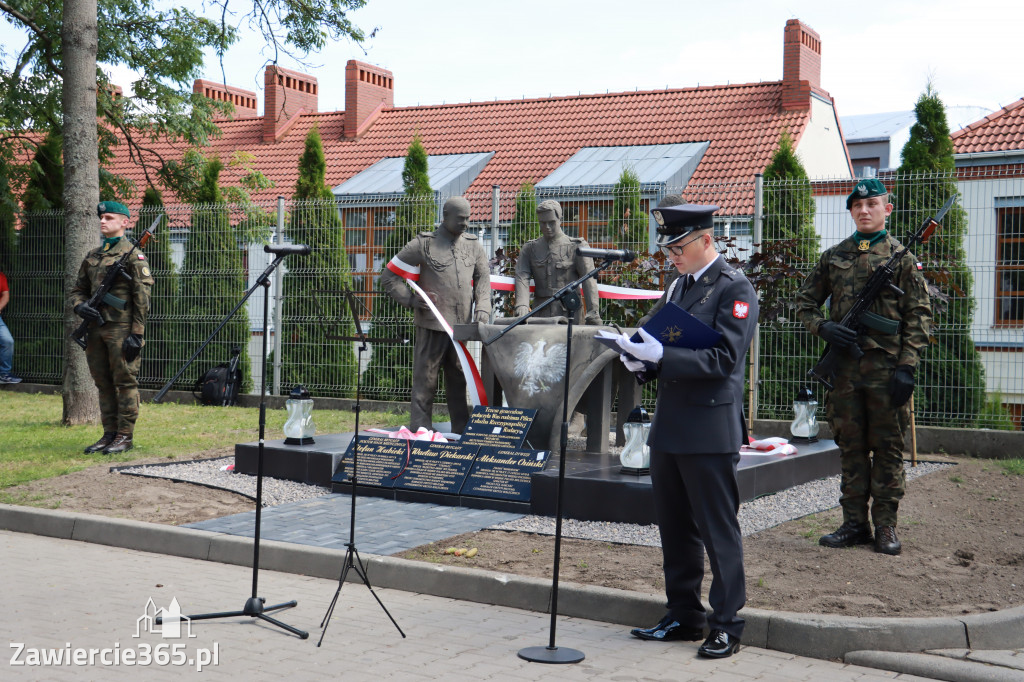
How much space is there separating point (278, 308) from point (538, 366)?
8.04 m

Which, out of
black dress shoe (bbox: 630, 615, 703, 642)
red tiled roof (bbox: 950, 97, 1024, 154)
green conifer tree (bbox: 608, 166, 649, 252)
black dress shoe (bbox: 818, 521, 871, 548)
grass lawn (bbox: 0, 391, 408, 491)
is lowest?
black dress shoe (bbox: 630, 615, 703, 642)

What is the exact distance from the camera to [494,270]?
1372 cm

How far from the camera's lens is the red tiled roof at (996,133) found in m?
17.6

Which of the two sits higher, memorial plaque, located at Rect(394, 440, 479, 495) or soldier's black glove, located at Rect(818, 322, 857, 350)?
soldier's black glove, located at Rect(818, 322, 857, 350)

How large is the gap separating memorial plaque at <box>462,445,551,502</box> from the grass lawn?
371 centimetres

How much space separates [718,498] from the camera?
16.2 ft

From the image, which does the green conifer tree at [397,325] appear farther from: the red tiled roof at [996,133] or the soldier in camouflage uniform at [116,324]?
the red tiled roof at [996,133]

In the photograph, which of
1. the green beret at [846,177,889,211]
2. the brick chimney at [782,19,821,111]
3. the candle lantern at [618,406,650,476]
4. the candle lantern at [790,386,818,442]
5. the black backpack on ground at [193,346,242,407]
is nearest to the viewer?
the green beret at [846,177,889,211]

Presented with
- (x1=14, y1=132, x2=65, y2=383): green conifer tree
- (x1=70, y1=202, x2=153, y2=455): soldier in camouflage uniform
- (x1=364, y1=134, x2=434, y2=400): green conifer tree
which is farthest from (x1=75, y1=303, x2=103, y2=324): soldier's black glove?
(x1=14, y1=132, x2=65, y2=383): green conifer tree

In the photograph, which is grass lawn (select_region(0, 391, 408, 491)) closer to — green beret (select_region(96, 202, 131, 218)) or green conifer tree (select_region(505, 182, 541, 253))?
green beret (select_region(96, 202, 131, 218))

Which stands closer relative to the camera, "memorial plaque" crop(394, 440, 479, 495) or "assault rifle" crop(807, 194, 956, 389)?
"assault rifle" crop(807, 194, 956, 389)

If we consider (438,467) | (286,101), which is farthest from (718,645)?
(286,101)

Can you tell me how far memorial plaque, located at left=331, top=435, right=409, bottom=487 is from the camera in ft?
29.1

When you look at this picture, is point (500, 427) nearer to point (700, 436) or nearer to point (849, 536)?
point (849, 536)
